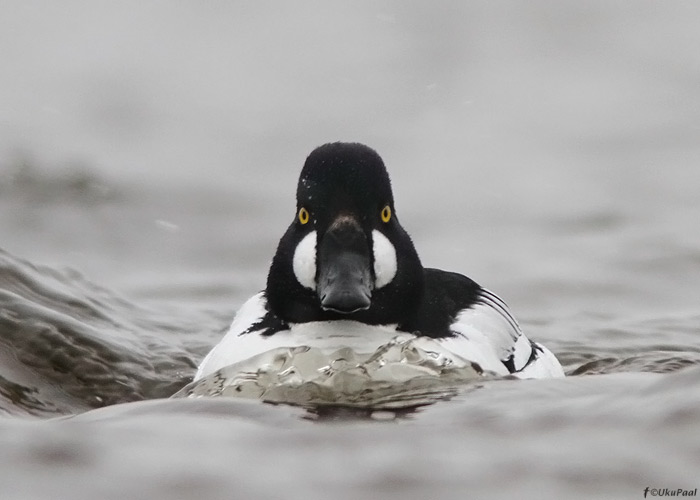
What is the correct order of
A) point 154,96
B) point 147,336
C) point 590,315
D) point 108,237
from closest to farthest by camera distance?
point 147,336, point 590,315, point 108,237, point 154,96

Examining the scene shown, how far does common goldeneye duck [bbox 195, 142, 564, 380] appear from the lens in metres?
5.43

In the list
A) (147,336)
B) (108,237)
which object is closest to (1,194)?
(108,237)

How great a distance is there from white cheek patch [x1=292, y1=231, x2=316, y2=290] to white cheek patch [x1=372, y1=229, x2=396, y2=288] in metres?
0.27

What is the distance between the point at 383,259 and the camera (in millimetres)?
5715

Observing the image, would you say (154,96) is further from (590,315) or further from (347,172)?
(347,172)

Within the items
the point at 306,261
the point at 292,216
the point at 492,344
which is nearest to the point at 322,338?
the point at 306,261

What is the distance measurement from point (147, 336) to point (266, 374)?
10.0 feet

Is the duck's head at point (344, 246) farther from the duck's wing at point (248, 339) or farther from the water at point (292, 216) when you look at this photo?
the water at point (292, 216)

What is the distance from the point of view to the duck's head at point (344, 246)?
17.8 ft

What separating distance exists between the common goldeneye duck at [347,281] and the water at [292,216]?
894mm

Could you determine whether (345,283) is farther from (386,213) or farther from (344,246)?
(386,213)

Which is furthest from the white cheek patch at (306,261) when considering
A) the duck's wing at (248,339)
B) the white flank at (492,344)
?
the white flank at (492,344)

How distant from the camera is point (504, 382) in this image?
475 centimetres

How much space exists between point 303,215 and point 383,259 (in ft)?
1.34
